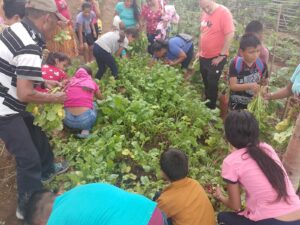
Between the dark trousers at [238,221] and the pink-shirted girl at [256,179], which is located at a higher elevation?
the pink-shirted girl at [256,179]

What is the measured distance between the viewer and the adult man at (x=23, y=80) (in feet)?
8.86

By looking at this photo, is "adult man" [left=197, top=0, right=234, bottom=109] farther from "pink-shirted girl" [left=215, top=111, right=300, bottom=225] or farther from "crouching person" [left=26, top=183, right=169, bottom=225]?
"crouching person" [left=26, top=183, right=169, bottom=225]

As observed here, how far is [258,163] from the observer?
90.3 inches

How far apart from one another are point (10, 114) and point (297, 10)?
8.27 m

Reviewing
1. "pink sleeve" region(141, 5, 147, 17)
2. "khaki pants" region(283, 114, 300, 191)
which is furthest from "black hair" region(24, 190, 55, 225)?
"pink sleeve" region(141, 5, 147, 17)

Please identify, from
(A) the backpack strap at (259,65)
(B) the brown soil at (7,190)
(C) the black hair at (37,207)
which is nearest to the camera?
(C) the black hair at (37,207)

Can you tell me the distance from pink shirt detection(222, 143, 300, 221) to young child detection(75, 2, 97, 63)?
217 inches

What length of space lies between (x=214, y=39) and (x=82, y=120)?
2230mm

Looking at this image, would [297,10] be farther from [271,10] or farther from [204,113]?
[204,113]

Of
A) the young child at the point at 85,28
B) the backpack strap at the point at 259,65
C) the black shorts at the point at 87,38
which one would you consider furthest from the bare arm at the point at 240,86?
the black shorts at the point at 87,38

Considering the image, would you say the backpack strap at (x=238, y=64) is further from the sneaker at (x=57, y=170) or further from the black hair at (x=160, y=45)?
the black hair at (x=160, y=45)

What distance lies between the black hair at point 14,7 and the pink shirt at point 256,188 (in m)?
2.39

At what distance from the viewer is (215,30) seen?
4.93m

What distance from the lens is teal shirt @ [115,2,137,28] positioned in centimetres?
659
